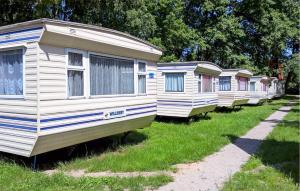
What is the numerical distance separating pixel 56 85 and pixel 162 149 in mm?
3583

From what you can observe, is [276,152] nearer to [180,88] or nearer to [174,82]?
[180,88]

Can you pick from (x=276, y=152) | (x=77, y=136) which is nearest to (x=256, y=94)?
(x=276, y=152)

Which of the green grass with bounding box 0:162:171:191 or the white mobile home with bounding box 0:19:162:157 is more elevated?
the white mobile home with bounding box 0:19:162:157

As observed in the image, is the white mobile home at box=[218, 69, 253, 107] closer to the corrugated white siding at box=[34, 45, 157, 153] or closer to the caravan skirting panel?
the caravan skirting panel

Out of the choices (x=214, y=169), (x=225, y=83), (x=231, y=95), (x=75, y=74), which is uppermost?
(x=75, y=74)

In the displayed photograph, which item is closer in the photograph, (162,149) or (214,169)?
(214,169)

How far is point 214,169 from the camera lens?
765 cm

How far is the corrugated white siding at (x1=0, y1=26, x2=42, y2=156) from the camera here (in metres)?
6.61

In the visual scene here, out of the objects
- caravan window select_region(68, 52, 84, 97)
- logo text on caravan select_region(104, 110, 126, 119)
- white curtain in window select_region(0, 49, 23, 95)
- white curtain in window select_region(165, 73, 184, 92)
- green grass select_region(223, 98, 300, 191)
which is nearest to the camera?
green grass select_region(223, 98, 300, 191)

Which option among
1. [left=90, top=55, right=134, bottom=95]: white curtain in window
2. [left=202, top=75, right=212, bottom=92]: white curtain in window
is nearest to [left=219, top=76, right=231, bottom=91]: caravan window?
[left=202, top=75, right=212, bottom=92]: white curtain in window

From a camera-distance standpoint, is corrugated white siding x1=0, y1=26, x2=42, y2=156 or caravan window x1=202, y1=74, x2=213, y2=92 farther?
caravan window x1=202, y1=74, x2=213, y2=92

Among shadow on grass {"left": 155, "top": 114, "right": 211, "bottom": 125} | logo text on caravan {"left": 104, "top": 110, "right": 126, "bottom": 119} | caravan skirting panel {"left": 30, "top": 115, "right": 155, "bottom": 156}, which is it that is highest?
logo text on caravan {"left": 104, "top": 110, "right": 126, "bottom": 119}

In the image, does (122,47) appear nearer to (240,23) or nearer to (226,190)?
(226,190)

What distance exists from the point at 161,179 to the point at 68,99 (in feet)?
8.10
